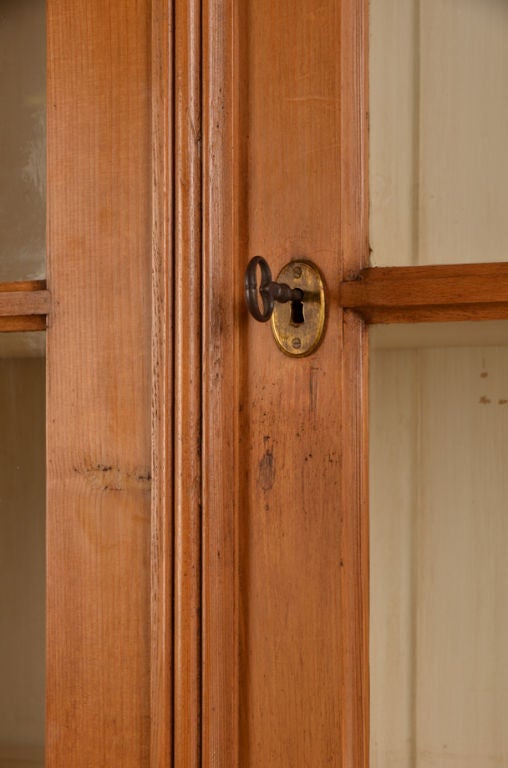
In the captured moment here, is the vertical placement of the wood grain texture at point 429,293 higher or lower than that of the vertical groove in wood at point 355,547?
higher

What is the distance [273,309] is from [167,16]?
0.54ft

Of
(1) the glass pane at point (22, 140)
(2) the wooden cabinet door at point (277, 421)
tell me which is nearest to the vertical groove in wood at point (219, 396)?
(2) the wooden cabinet door at point (277, 421)

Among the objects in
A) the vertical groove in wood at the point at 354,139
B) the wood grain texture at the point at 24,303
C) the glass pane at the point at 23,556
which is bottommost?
the glass pane at the point at 23,556

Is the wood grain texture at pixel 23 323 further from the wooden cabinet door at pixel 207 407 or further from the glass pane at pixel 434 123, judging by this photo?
the glass pane at pixel 434 123

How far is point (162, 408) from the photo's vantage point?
474mm

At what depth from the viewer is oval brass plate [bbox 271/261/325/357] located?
461 mm

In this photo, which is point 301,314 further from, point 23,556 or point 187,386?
point 23,556

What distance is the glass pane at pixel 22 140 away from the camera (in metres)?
0.51

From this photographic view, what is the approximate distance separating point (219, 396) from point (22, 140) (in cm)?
19

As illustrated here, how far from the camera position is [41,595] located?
1.66 feet

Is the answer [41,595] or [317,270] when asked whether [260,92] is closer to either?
[317,270]

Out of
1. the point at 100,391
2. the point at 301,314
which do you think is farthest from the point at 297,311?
the point at 100,391

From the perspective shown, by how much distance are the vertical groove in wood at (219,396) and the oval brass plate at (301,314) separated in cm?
2

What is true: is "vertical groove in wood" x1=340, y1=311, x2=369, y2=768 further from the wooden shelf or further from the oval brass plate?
the wooden shelf
